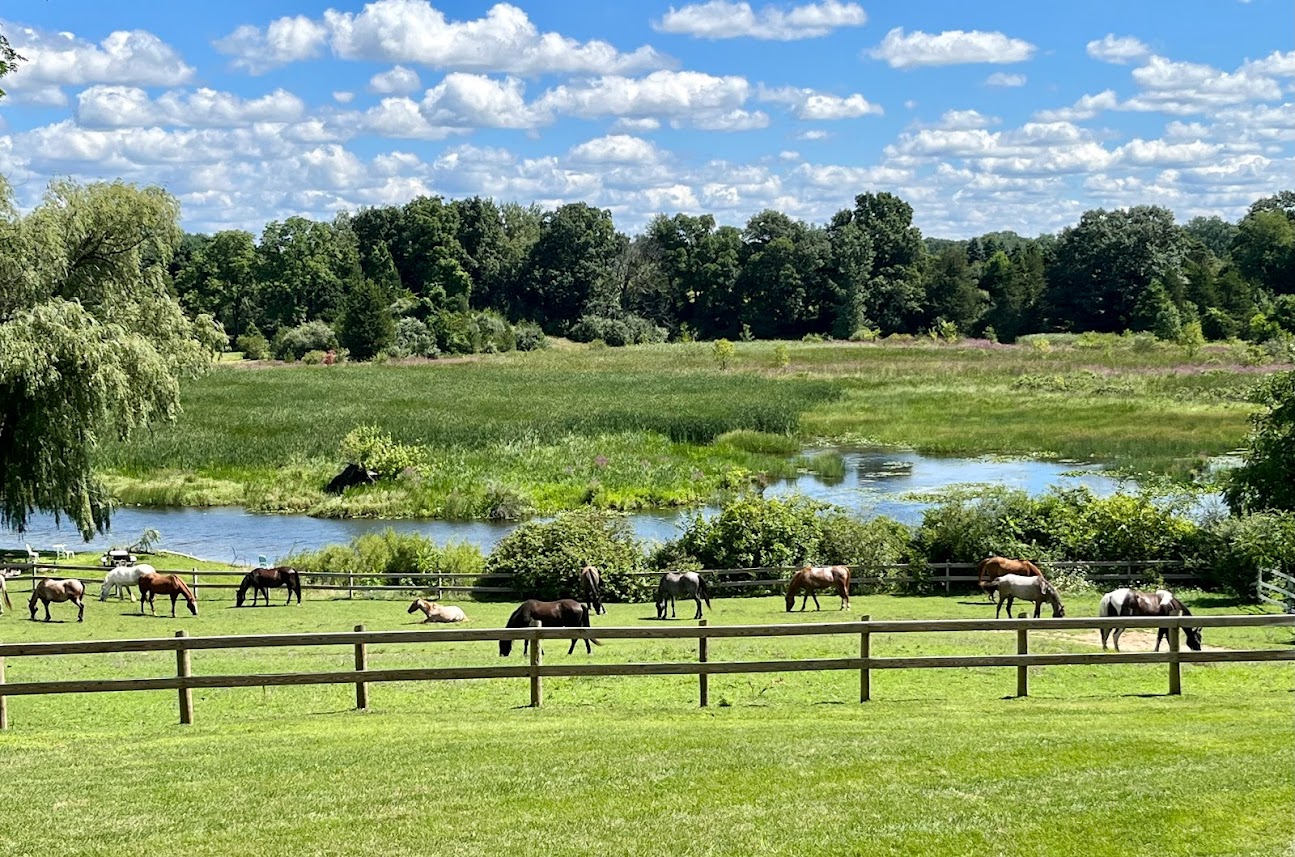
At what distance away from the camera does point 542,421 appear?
192ft

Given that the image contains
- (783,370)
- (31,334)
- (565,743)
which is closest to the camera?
(565,743)

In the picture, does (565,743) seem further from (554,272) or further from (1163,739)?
(554,272)

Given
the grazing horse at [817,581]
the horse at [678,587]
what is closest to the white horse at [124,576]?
the horse at [678,587]

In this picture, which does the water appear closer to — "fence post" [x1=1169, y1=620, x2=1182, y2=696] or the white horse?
the white horse

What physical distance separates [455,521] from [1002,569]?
69.8 ft

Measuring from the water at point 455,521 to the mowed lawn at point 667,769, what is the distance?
1909 centimetres

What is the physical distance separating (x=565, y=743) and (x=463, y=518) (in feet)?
103

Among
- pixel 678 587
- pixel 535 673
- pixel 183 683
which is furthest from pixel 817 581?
pixel 183 683

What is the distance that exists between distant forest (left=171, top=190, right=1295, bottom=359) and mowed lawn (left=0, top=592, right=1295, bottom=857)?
303 ft

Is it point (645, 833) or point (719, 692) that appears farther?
point (719, 692)

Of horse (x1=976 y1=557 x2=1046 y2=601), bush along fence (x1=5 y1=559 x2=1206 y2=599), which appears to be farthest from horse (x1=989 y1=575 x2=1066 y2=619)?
bush along fence (x1=5 y1=559 x2=1206 y2=599)

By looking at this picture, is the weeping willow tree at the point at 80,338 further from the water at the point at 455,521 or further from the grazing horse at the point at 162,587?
the grazing horse at the point at 162,587

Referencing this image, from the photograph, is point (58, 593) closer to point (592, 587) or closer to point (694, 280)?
point (592, 587)

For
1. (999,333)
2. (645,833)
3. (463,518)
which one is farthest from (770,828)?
(999,333)
